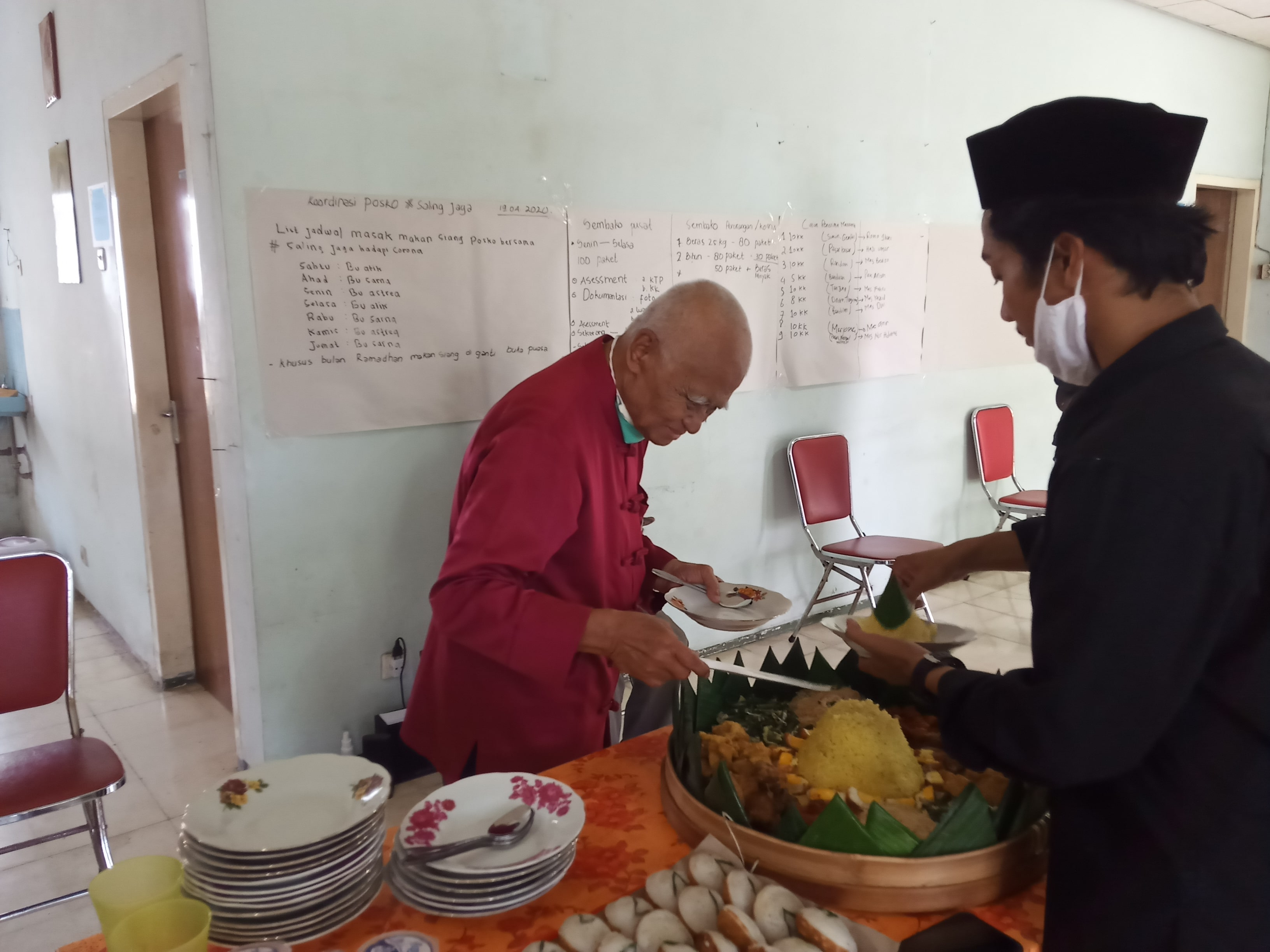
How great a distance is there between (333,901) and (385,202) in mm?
2202

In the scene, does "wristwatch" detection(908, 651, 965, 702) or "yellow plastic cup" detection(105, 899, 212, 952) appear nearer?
"yellow plastic cup" detection(105, 899, 212, 952)

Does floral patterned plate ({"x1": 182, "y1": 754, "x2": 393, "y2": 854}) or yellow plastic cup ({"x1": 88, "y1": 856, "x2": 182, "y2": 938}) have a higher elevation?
yellow plastic cup ({"x1": 88, "y1": 856, "x2": 182, "y2": 938})

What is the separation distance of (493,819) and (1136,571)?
32.6 inches

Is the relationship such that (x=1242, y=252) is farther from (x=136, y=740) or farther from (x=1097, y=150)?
(x=136, y=740)

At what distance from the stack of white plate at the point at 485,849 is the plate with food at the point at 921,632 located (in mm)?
544

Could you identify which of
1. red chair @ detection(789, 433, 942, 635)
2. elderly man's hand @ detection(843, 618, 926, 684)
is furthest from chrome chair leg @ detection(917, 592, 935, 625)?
elderly man's hand @ detection(843, 618, 926, 684)

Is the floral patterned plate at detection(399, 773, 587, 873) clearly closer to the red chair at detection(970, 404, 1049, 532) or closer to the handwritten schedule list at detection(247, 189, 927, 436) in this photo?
the handwritten schedule list at detection(247, 189, 927, 436)

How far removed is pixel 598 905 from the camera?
1068mm

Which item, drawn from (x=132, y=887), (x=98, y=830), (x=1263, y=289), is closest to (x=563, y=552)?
(x=132, y=887)

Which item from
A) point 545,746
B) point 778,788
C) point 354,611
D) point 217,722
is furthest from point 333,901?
point 217,722

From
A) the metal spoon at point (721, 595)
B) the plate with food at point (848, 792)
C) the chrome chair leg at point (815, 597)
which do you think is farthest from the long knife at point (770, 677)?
the chrome chair leg at point (815, 597)

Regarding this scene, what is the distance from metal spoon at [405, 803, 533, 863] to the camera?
1.07m

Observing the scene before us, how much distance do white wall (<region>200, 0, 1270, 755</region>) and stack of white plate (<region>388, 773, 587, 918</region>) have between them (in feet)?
5.59

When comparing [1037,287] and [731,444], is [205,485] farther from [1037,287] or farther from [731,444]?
[1037,287]
